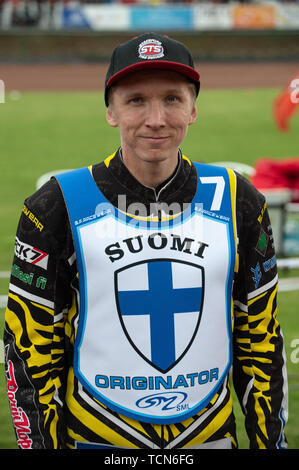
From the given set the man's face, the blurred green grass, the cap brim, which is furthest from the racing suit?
the blurred green grass

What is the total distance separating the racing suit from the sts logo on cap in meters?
0.28

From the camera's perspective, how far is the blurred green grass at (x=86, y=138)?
27.7 ft

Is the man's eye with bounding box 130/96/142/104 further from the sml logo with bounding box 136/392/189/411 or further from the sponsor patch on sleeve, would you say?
the sml logo with bounding box 136/392/189/411

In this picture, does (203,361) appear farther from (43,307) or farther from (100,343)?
(43,307)

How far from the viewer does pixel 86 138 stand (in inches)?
500

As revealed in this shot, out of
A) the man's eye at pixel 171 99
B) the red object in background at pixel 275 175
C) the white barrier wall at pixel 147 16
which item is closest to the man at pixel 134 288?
the man's eye at pixel 171 99

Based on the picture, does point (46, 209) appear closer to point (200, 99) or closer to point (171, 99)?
point (171, 99)

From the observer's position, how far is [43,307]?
1.91 metres

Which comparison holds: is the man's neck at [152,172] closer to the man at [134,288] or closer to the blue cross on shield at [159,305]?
the man at [134,288]

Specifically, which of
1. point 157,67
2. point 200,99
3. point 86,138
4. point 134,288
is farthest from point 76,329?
point 200,99

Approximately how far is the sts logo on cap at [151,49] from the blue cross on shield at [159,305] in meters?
0.50

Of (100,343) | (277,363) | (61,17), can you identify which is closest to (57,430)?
(100,343)

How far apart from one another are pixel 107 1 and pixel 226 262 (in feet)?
90.9

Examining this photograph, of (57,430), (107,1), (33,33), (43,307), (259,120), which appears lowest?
(57,430)
